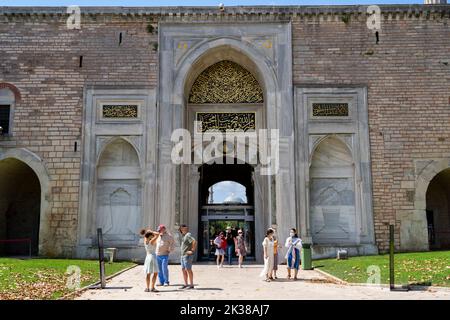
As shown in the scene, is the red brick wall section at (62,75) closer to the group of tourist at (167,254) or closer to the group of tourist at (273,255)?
the group of tourist at (167,254)

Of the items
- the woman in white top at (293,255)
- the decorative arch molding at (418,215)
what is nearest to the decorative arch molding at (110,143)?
the woman in white top at (293,255)

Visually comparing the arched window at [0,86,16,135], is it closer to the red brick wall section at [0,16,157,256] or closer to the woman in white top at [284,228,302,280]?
the red brick wall section at [0,16,157,256]

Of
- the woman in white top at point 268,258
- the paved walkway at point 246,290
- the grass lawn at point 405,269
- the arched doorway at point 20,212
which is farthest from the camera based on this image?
the arched doorway at point 20,212

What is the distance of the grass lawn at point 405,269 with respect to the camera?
30.1 ft

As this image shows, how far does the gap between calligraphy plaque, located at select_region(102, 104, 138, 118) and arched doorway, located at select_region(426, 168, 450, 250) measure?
10.9 m

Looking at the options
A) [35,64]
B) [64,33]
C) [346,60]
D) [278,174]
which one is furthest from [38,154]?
[346,60]

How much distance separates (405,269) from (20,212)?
46.0 feet

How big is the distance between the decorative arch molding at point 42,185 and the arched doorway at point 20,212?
1823 mm

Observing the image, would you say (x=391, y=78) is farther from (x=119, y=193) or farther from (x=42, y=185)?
(x=42, y=185)

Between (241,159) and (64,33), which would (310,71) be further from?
(64,33)

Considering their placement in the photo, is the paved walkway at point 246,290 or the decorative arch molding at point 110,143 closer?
the paved walkway at point 246,290

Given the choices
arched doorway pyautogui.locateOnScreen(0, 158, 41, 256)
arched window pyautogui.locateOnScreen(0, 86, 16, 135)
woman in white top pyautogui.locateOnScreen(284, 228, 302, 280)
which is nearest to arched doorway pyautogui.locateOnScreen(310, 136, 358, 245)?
woman in white top pyautogui.locateOnScreen(284, 228, 302, 280)

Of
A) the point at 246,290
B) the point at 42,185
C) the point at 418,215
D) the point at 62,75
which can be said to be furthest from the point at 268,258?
the point at 62,75

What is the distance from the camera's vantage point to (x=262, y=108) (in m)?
16.8
